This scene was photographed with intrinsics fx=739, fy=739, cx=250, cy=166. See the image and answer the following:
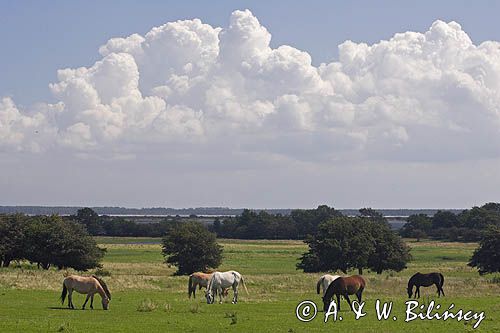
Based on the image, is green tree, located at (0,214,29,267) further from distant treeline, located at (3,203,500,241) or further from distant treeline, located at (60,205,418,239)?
distant treeline, located at (60,205,418,239)

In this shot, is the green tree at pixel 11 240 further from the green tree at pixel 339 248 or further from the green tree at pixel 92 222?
the green tree at pixel 92 222

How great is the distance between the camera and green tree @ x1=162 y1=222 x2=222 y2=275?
239ft

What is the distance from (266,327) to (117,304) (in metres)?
11.8

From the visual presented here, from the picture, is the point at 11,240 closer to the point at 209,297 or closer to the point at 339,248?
the point at 339,248

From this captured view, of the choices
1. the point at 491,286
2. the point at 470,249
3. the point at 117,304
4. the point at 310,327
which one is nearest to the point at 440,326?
the point at 310,327

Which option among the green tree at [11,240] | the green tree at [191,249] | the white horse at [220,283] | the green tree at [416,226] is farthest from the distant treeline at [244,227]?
the white horse at [220,283]

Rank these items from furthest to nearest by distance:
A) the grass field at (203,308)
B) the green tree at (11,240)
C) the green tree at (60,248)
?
the green tree at (11,240) < the green tree at (60,248) < the grass field at (203,308)

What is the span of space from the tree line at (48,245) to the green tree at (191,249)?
7032 mm

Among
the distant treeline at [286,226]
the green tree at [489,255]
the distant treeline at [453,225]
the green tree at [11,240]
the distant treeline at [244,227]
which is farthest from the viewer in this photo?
the distant treeline at [244,227]

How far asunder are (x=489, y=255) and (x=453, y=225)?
368ft

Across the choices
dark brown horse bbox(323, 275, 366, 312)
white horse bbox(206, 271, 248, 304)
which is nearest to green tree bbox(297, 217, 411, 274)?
Answer: white horse bbox(206, 271, 248, 304)

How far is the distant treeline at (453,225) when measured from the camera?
525 feet

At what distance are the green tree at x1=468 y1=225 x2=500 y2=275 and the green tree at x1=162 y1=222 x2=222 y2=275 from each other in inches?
998

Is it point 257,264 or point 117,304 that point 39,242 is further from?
point 117,304
